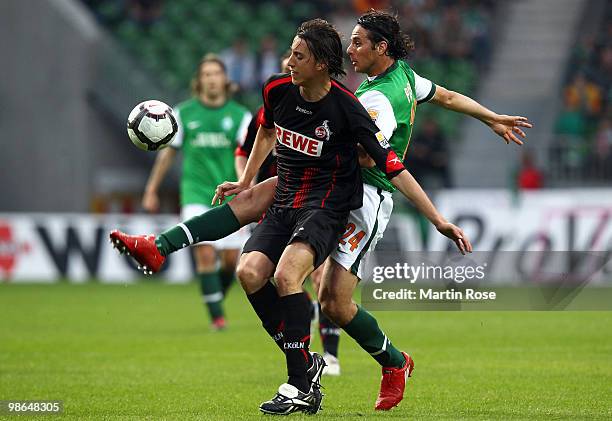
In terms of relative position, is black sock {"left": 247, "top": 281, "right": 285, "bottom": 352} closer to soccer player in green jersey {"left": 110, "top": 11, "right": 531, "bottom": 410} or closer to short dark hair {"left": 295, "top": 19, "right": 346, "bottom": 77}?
soccer player in green jersey {"left": 110, "top": 11, "right": 531, "bottom": 410}

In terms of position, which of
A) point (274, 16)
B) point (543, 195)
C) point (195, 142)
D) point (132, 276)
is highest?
point (274, 16)

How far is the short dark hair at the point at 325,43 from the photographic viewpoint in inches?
253

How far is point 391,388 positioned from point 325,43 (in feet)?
6.56

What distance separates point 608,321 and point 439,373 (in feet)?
14.1

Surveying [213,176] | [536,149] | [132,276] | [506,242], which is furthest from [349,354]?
[536,149]

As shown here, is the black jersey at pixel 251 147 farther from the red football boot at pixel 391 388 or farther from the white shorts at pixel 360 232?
the red football boot at pixel 391 388

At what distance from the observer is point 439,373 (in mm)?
8570

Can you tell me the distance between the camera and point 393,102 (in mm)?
6805

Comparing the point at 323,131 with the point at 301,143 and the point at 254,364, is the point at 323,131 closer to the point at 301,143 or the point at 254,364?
the point at 301,143

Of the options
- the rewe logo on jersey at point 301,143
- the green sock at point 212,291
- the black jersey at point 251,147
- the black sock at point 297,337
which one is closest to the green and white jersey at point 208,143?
the green sock at point 212,291

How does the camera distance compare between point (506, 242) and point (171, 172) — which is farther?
point (171, 172)

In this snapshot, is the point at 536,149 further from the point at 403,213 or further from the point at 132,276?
the point at 132,276

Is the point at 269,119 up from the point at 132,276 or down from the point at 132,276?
up

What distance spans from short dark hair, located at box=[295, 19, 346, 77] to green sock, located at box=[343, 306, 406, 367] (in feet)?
4.61
